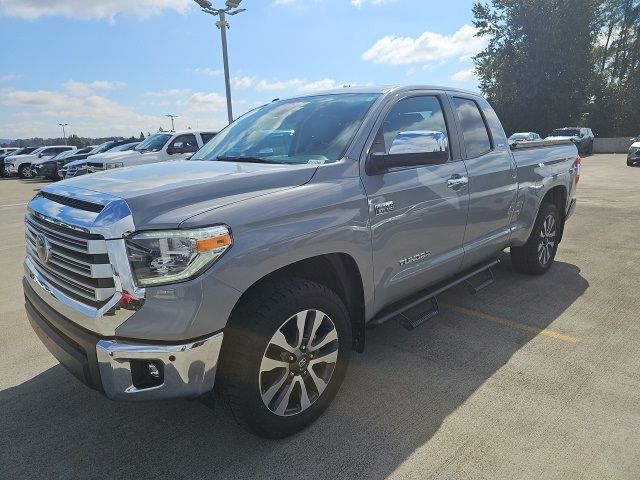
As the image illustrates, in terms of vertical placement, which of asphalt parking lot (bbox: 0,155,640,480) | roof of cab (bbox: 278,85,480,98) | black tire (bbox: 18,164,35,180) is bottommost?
black tire (bbox: 18,164,35,180)

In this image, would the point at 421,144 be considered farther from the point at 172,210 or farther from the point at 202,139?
the point at 202,139

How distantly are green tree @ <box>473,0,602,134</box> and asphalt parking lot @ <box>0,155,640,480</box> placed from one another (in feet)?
138

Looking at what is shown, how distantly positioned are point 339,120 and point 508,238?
2.29 meters

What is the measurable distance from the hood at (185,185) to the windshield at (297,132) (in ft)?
0.89

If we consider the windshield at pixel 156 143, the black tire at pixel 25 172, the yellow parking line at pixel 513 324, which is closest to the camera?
the yellow parking line at pixel 513 324

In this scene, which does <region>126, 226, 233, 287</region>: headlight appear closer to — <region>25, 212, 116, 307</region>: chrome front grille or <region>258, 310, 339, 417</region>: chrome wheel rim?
<region>25, 212, 116, 307</region>: chrome front grille

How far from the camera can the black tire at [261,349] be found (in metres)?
2.28

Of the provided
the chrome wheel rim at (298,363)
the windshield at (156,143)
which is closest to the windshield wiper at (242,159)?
the chrome wheel rim at (298,363)

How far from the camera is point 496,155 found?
4.25m

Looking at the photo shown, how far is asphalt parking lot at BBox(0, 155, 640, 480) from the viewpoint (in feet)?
7.85

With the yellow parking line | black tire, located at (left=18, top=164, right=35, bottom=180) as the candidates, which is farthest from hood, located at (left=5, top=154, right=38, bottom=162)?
the yellow parking line

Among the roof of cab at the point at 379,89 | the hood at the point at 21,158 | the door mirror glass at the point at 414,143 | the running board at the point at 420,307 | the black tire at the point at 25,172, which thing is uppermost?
the roof of cab at the point at 379,89

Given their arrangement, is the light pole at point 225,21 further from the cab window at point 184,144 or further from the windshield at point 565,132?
the windshield at point 565,132

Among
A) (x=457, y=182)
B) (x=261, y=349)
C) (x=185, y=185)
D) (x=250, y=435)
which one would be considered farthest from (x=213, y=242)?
(x=457, y=182)
